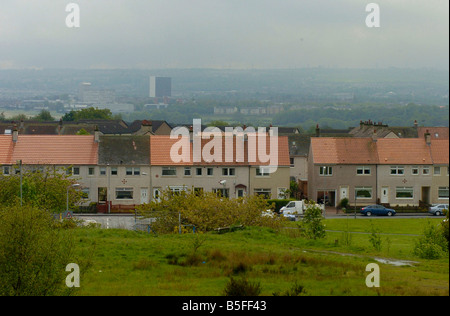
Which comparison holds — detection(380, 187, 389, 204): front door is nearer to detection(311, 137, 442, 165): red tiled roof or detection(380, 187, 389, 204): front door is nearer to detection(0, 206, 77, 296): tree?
detection(311, 137, 442, 165): red tiled roof

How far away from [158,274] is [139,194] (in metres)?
33.9

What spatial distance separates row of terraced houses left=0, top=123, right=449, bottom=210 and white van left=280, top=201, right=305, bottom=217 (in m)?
3.63

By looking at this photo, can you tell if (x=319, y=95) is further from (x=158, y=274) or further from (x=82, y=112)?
(x=158, y=274)

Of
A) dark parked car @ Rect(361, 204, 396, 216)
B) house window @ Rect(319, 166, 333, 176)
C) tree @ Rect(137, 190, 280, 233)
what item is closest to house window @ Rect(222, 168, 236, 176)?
house window @ Rect(319, 166, 333, 176)

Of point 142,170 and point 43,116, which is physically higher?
point 43,116

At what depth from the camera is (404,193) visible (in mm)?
58844

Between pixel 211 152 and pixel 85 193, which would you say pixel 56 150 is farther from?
pixel 211 152

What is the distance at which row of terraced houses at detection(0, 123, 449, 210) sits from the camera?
5600cm

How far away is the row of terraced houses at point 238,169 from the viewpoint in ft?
184

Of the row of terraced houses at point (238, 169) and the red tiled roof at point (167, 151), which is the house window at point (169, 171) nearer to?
the row of terraced houses at point (238, 169)

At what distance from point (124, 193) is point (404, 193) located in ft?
74.8

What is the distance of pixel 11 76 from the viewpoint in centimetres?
14425

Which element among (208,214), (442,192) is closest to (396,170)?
(442,192)

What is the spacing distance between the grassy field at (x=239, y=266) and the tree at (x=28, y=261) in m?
1.29
